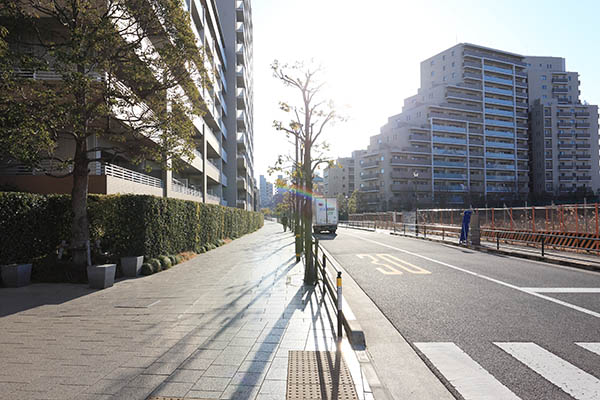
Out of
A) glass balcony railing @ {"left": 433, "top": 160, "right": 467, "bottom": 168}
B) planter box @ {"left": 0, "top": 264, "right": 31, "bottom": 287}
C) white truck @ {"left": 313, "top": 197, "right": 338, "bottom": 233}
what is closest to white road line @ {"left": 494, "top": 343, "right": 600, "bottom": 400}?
planter box @ {"left": 0, "top": 264, "right": 31, "bottom": 287}

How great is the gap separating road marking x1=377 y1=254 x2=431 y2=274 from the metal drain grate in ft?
23.5

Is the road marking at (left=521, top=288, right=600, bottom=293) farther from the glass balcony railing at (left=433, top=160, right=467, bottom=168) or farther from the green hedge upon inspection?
the glass balcony railing at (left=433, top=160, right=467, bottom=168)

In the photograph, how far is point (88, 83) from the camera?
8.33 meters

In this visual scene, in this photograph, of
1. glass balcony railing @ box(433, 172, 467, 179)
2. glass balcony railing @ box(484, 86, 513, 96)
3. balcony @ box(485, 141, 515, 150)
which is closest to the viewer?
glass balcony railing @ box(433, 172, 467, 179)

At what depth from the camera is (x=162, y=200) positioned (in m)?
13.0

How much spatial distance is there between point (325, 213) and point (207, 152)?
13.8 metres

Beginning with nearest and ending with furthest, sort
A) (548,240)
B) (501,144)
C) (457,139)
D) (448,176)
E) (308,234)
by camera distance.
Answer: (308,234) → (548,240) → (448,176) → (457,139) → (501,144)

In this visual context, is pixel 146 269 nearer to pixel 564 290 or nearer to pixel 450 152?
pixel 564 290

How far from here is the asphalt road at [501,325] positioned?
144 inches

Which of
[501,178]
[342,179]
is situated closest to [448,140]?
[501,178]

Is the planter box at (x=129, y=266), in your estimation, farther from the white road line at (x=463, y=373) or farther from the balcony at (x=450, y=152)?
the balcony at (x=450, y=152)

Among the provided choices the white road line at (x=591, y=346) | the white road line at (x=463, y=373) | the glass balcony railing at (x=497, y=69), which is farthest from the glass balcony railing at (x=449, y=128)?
the white road line at (x=463, y=373)

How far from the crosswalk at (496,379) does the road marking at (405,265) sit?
244 inches

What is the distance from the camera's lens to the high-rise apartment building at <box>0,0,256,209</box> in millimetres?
14219
